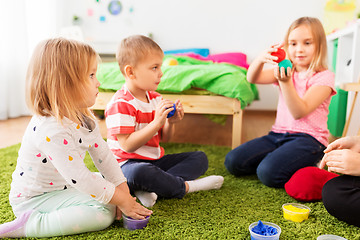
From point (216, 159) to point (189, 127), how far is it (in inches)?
35.5

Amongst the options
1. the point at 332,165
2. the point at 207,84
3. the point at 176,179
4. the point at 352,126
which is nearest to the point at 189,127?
the point at 207,84

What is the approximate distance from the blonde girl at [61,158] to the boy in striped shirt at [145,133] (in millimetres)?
166

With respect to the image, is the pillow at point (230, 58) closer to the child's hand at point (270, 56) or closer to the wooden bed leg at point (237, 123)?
the wooden bed leg at point (237, 123)

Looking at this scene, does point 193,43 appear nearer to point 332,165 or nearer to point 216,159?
point 216,159

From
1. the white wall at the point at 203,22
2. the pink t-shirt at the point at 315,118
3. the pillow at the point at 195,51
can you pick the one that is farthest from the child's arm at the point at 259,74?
the white wall at the point at 203,22

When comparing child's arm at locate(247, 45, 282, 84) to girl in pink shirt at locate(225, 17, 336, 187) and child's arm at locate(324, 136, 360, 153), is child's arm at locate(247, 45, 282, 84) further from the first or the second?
child's arm at locate(324, 136, 360, 153)

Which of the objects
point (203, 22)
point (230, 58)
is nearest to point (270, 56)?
point (230, 58)

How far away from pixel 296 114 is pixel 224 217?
56 cm

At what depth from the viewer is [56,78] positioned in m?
0.84

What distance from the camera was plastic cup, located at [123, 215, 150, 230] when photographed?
2.96ft

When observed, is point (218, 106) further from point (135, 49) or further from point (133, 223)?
point (133, 223)

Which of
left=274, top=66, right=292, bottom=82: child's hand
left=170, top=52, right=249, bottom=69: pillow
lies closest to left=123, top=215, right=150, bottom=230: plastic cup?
left=274, top=66, right=292, bottom=82: child's hand

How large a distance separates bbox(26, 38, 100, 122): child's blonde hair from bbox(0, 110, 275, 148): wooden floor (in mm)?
1228

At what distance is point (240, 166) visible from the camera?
1.38 meters
